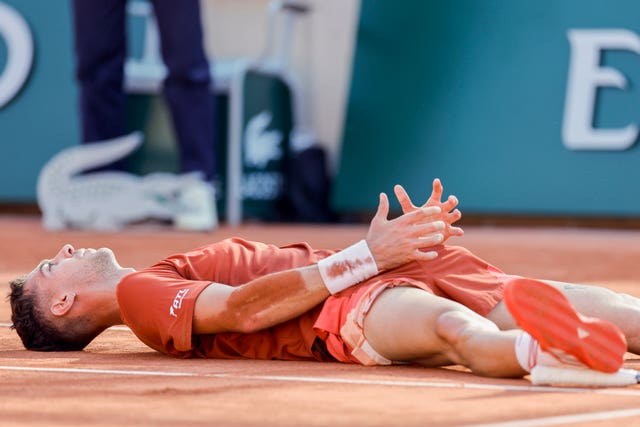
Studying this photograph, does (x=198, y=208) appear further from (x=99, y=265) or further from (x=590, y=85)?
(x=99, y=265)

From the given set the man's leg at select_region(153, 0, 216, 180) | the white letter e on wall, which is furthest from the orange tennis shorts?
the white letter e on wall

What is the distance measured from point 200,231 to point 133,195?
1.87ft

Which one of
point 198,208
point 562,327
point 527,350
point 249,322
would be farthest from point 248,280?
point 198,208

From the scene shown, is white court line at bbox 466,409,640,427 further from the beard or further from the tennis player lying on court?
the beard

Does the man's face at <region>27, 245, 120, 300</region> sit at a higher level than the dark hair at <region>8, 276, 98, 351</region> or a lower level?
higher

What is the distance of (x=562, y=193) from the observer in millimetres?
8492

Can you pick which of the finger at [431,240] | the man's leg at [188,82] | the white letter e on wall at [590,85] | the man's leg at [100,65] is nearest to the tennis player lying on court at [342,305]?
the finger at [431,240]

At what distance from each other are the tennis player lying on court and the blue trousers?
4.26 meters

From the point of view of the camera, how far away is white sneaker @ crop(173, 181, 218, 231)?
7750 millimetres

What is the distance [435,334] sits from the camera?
2857 mm

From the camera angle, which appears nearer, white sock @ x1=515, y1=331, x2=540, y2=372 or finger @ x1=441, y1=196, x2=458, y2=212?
white sock @ x1=515, y1=331, x2=540, y2=372

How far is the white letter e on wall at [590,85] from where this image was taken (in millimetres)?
8234

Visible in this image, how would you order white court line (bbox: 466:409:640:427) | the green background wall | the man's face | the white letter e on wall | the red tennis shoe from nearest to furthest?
white court line (bbox: 466:409:640:427), the red tennis shoe, the man's face, the white letter e on wall, the green background wall

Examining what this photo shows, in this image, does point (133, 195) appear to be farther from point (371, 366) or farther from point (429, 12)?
point (371, 366)
